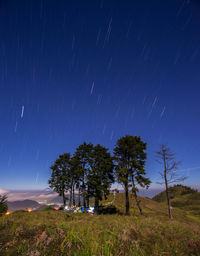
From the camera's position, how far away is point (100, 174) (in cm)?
2477

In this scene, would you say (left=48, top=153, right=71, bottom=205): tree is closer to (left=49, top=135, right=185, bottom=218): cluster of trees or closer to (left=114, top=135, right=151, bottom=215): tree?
(left=49, top=135, right=185, bottom=218): cluster of trees

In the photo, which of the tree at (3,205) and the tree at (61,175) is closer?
the tree at (3,205)

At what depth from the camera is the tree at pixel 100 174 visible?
23875mm

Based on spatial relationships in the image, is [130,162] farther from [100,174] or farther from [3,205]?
[3,205]

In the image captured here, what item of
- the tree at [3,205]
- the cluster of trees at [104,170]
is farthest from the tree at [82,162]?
the tree at [3,205]

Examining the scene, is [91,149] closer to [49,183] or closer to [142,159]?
[142,159]

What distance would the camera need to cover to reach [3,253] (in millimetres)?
2389

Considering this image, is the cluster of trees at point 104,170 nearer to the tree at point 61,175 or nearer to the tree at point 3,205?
the tree at point 61,175

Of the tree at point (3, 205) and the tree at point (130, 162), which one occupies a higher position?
the tree at point (130, 162)

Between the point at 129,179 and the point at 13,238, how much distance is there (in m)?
20.4

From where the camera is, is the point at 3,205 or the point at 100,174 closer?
the point at 3,205

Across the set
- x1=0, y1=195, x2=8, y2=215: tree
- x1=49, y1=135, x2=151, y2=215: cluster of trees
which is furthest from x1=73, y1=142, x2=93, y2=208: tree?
x1=0, y1=195, x2=8, y2=215: tree

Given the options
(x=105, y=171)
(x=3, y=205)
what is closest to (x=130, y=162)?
(x=105, y=171)

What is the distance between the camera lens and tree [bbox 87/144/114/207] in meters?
23.9
